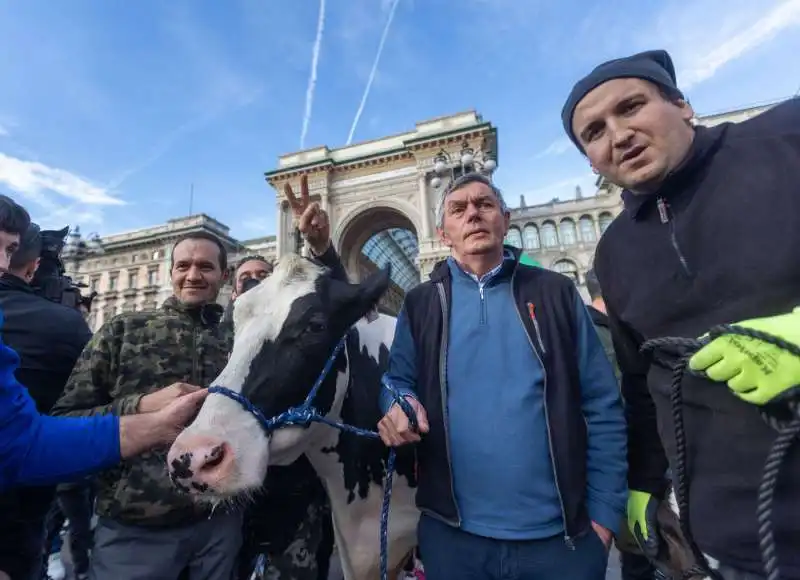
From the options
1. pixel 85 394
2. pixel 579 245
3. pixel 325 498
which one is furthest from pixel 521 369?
pixel 579 245

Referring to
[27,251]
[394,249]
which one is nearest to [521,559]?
[27,251]

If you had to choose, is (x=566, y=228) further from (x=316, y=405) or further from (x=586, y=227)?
(x=316, y=405)

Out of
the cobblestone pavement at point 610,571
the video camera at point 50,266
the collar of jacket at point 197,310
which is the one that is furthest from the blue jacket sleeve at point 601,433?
the video camera at point 50,266

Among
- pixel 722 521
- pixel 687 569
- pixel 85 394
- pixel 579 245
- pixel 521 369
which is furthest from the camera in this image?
pixel 579 245

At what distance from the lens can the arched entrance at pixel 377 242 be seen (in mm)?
29234

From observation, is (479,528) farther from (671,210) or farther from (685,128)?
(685,128)

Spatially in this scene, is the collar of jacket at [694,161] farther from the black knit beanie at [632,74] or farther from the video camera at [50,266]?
the video camera at [50,266]

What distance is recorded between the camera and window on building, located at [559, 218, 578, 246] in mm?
33875

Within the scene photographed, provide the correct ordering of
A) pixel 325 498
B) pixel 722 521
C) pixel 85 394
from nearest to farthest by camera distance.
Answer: pixel 722 521, pixel 85 394, pixel 325 498

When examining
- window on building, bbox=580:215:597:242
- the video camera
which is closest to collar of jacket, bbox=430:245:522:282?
the video camera

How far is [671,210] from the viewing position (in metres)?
1.36

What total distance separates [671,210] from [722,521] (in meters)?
0.95

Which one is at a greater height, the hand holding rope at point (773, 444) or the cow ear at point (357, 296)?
the cow ear at point (357, 296)

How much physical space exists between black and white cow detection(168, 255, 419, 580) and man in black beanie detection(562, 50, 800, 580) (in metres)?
1.05
